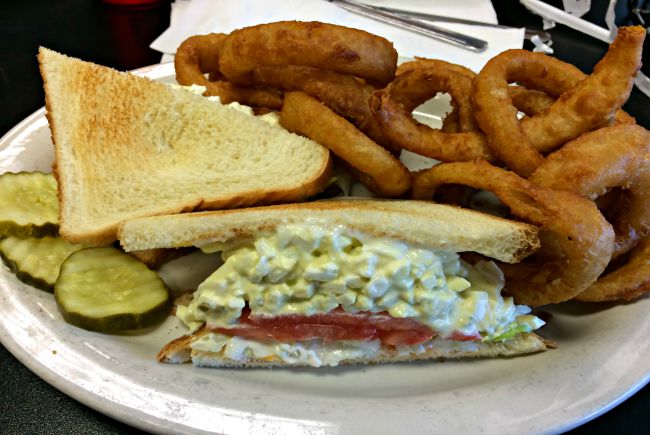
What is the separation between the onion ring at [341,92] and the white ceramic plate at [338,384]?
2.72ft

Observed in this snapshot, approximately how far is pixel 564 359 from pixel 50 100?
1817 mm

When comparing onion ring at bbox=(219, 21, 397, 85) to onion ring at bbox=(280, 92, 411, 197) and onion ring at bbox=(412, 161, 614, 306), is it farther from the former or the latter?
onion ring at bbox=(412, 161, 614, 306)

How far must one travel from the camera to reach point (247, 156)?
185 centimetres

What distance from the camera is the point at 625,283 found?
1.46 meters

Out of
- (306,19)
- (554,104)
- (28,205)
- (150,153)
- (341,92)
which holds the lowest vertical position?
(28,205)

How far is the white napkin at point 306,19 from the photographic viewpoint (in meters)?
2.93

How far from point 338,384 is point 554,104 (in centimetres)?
104

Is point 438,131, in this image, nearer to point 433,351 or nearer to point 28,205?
point 433,351

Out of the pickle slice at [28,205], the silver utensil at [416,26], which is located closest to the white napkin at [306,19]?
the silver utensil at [416,26]

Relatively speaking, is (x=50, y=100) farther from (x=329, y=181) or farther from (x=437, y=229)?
(x=437, y=229)

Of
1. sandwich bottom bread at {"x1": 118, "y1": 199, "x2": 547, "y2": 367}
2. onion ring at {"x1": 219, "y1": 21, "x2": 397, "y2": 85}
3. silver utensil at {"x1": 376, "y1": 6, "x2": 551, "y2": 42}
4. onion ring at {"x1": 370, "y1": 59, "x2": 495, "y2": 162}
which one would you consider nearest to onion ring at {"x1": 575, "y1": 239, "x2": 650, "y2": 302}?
sandwich bottom bread at {"x1": 118, "y1": 199, "x2": 547, "y2": 367}

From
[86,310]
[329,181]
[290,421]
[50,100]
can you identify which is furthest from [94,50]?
[290,421]

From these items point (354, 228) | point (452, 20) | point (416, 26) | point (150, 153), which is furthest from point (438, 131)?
point (452, 20)

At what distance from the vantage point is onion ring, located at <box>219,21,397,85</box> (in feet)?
5.60
